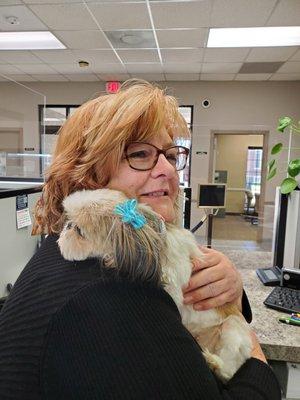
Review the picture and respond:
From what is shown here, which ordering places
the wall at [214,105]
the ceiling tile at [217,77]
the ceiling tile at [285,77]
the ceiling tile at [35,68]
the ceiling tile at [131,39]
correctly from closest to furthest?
the ceiling tile at [131,39]
the ceiling tile at [35,68]
the ceiling tile at [285,77]
the ceiling tile at [217,77]
the wall at [214,105]

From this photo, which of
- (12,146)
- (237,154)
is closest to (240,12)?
(12,146)

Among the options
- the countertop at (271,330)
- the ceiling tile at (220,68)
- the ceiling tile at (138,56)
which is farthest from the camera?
the ceiling tile at (220,68)

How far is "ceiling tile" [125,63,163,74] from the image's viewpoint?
17.9 feet

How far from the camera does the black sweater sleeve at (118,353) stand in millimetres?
460

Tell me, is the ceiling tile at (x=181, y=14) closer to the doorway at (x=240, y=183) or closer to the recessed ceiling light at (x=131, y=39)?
the recessed ceiling light at (x=131, y=39)

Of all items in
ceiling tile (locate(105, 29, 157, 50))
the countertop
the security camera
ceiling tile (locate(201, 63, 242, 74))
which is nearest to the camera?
the countertop

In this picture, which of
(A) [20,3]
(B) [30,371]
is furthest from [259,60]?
(B) [30,371]

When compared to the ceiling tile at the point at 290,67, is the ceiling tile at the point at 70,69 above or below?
below

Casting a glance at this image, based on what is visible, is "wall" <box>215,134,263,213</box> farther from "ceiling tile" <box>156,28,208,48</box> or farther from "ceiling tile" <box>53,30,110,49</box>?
"ceiling tile" <box>53,30,110,49</box>

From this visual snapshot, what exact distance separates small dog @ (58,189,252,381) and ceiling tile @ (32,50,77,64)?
4.85 m

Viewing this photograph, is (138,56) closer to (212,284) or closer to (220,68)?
(220,68)

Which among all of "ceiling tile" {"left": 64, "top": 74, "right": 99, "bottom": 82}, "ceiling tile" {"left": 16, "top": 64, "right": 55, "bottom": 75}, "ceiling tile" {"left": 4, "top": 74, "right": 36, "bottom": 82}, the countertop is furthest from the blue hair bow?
"ceiling tile" {"left": 4, "top": 74, "right": 36, "bottom": 82}

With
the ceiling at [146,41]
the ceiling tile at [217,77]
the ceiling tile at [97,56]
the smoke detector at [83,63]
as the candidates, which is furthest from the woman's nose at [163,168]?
the ceiling tile at [217,77]

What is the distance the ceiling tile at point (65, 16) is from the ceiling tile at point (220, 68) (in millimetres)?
2181
